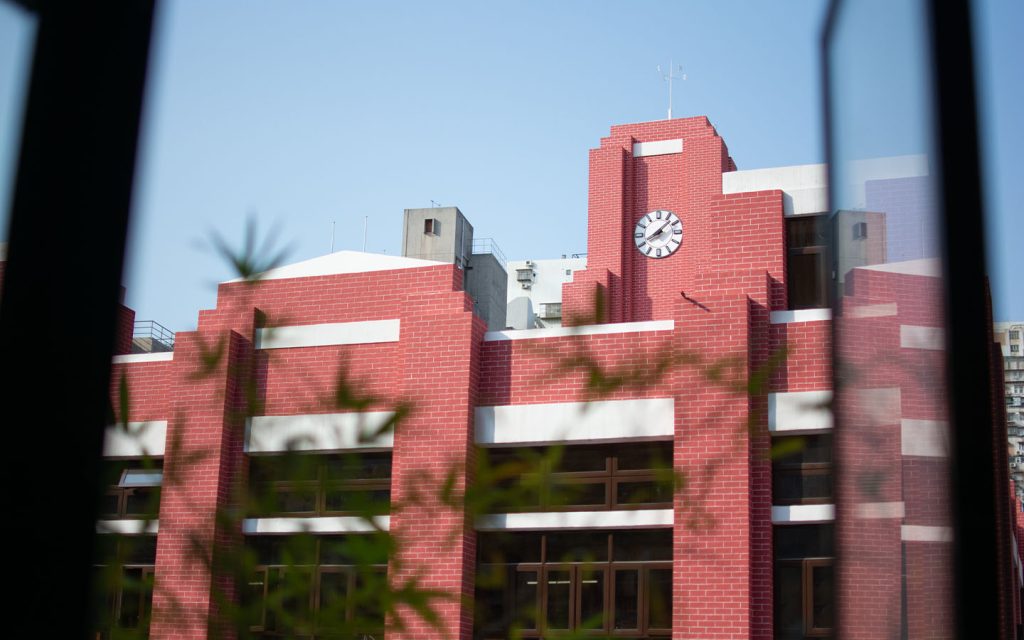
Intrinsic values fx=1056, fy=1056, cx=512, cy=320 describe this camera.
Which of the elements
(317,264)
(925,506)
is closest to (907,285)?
(925,506)

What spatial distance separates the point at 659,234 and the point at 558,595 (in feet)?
31.5

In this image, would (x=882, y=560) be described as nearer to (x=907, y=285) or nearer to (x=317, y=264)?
(x=907, y=285)

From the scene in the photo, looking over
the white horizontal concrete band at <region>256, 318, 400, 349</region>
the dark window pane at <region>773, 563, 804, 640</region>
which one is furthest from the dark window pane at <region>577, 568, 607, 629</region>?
the white horizontal concrete band at <region>256, 318, 400, 349</region>

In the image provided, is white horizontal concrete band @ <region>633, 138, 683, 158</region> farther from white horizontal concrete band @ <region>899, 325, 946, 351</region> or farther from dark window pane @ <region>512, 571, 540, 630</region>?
white horizontal concrete band @ <region>899, 325, 946, 351</region>

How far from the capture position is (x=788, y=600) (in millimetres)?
12523

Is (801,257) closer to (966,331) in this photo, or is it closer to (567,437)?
(567,437)

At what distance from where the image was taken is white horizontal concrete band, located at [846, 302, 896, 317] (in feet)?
5.86

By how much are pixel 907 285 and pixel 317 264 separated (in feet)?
49.4

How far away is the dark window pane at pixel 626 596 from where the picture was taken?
12938 millimetres

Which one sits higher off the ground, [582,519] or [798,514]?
[798,514]

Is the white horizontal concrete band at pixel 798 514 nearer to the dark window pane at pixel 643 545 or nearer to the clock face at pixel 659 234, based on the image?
the dark window pane at pixel 643 545

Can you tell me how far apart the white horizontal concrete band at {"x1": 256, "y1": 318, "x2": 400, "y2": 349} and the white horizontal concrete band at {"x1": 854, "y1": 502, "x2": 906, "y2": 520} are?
1313 centimetres

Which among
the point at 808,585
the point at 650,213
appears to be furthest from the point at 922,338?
the point at 650,213

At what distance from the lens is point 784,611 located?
41.1 ft
